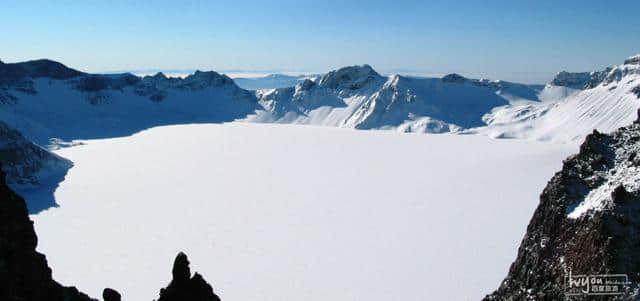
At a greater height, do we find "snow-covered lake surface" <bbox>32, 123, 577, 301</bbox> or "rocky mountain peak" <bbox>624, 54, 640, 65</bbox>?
"rocky mountain peak" <bbox>624, 54, 640, 65</bbox>

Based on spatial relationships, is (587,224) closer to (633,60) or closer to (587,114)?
(587,114)

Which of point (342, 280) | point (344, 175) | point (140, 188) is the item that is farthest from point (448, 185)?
point (140, 188)

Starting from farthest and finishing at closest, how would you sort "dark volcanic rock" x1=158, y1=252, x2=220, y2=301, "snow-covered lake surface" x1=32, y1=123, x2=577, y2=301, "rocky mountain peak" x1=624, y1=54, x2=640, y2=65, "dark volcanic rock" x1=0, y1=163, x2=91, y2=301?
1. "rocky mountain peak" x1=624, y1=54, x2=640, y2=65
2. "snow-covered lake surface" x1=32, y1=123, x2=577, y2=301
3. "dark volcanic rock" x1=158, y1=252, x2=220, y2=301
4. "dark volcanic rock" x1=0, y1=163, x2=91, y2=301

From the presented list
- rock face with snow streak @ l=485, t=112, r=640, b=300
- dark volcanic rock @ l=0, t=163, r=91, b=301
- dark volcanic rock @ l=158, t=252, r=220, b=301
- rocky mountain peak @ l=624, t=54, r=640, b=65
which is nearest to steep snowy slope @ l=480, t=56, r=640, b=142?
rocky mountain peak @ l=624, t=54, r=640, b=65

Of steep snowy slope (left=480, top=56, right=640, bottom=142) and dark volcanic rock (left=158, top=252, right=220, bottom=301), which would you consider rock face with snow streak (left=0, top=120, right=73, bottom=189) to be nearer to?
dark volcanic rock (left=158, top=252, right=220, bottom=301)

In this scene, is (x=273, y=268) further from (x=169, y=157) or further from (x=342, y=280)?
(x=169, y=157)

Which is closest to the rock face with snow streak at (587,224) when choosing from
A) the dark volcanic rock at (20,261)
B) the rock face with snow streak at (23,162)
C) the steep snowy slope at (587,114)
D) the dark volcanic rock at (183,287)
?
the dark volcanic rock at (183,287)

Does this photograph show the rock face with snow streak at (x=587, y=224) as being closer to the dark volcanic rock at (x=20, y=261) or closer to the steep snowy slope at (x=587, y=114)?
the dark volcanic rock at (x=20, y=261)
